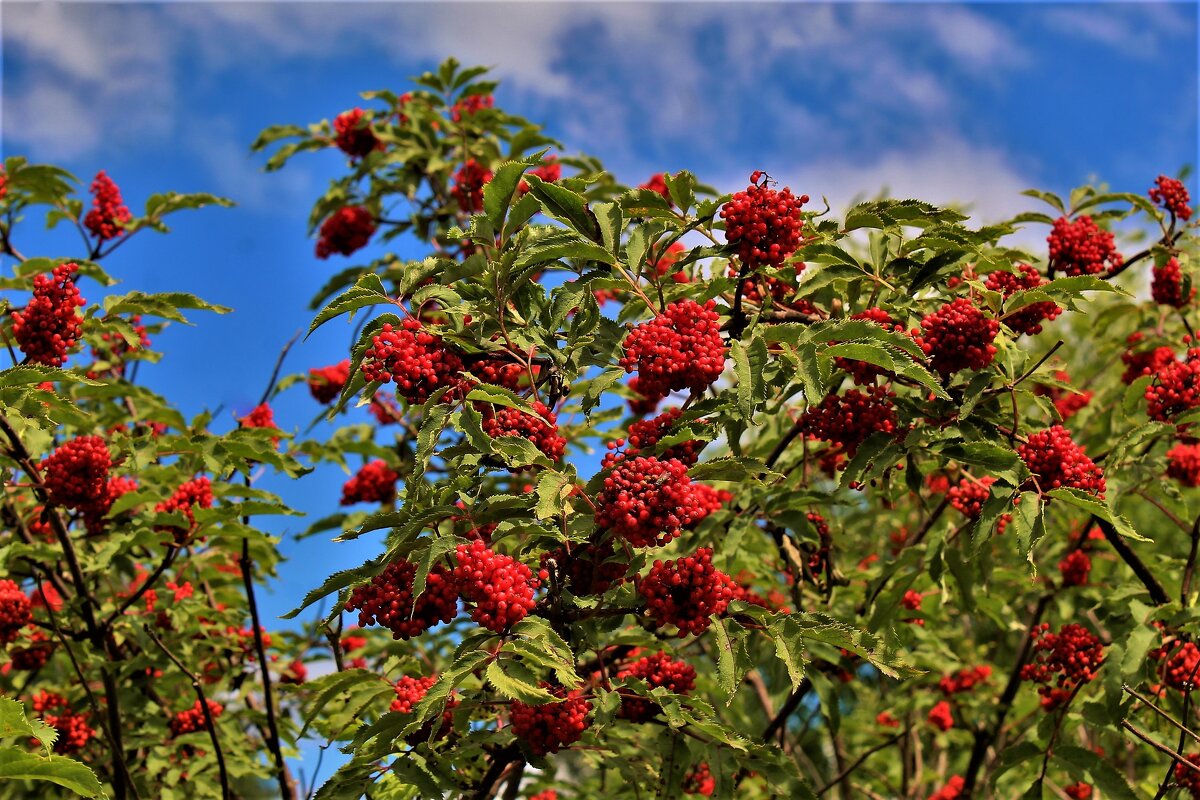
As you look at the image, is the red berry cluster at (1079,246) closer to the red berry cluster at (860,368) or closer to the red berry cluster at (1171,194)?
the red berry cluster at (1171,194)

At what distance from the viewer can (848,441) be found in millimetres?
3375

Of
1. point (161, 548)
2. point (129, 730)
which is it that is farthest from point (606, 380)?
point (129, 730)

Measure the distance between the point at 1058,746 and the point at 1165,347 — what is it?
2.18m

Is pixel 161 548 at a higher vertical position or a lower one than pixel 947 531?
higher

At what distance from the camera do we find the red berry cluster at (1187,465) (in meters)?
5.10

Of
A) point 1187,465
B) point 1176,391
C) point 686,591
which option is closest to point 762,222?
point 686,591

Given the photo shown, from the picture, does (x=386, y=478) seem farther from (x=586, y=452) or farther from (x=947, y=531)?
(x=947, y=531)

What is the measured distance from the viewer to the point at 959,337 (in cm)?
324

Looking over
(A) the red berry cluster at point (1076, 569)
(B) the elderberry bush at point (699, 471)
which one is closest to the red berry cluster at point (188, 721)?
(B) the elderberry bush at point (699, 471)

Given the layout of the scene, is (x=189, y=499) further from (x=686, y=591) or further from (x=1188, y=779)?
(x=1188, y=779)

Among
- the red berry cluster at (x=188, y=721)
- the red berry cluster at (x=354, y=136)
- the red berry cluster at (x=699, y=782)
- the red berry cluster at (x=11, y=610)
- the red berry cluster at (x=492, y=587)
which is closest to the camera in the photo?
the red berry cluster at (x=492, y=587)

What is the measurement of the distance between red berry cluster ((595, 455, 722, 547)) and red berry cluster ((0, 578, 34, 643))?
2917 millimetres

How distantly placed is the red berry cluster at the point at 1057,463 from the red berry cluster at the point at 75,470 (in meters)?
3.43

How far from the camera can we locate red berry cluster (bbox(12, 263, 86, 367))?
3.82 m
